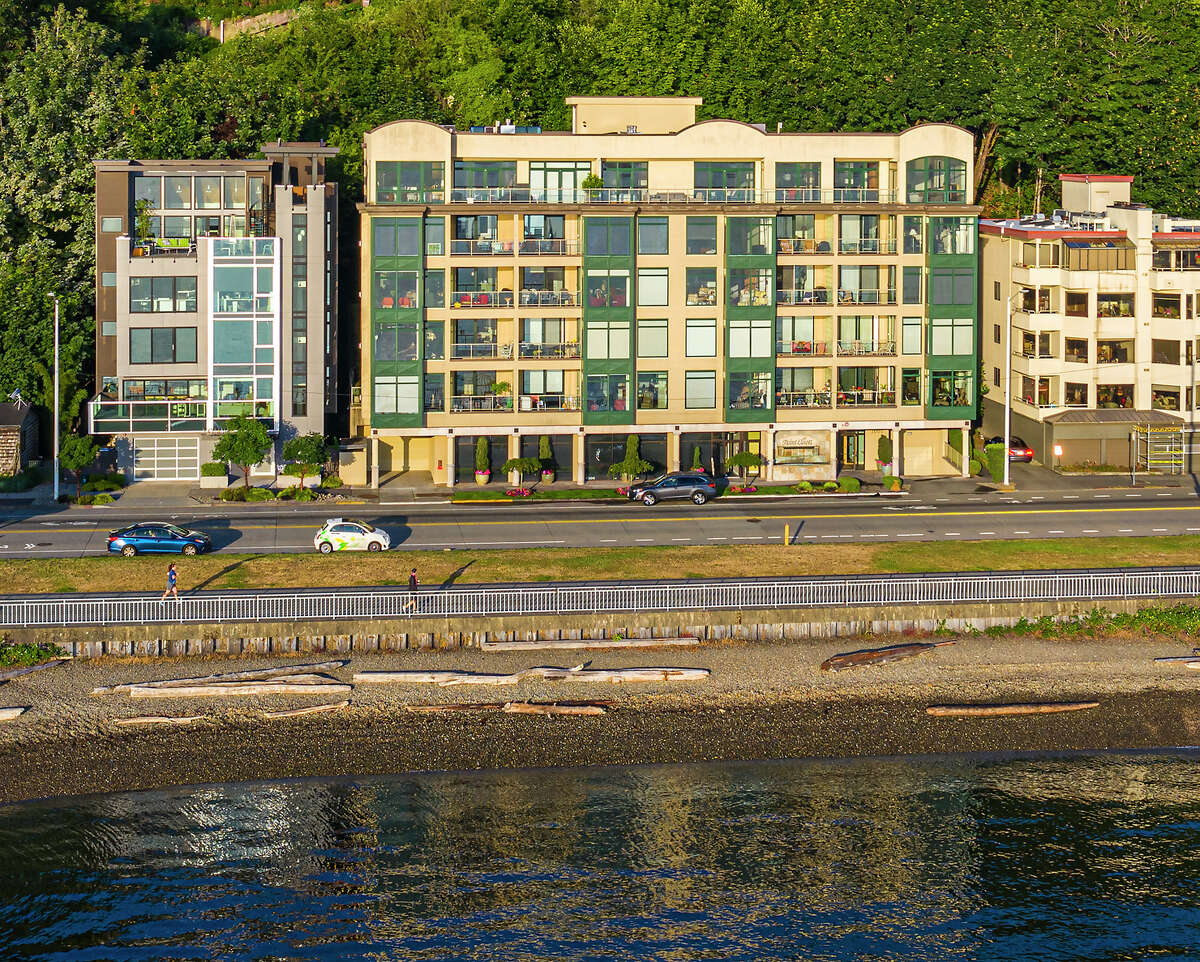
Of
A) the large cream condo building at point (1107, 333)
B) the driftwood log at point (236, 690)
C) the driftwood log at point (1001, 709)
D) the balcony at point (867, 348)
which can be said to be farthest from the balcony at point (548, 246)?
the driftwood log at point (1001, 709)

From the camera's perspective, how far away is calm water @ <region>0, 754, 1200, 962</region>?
160ft

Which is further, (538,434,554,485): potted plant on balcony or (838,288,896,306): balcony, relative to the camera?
(838,288,896,306): balcony

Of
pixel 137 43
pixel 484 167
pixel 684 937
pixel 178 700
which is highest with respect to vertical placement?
pixel 137 43

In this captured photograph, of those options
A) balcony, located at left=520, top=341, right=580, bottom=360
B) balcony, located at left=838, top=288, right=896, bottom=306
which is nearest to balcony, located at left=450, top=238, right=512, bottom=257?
balcony, located at left=520, top=341, right=580, bottom=360

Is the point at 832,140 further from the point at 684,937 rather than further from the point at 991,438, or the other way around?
the point at 684,937

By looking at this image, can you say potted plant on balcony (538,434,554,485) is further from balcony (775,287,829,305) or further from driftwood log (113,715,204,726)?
driftwood log (113,715,204,726)

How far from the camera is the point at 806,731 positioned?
62375mm

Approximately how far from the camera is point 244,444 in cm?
9306

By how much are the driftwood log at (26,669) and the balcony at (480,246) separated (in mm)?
39299

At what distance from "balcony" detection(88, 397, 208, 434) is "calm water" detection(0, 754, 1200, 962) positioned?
4295cm

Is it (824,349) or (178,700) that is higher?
(824,349)

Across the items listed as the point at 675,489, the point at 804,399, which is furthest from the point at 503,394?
the point at 804,399

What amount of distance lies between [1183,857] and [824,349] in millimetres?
50805

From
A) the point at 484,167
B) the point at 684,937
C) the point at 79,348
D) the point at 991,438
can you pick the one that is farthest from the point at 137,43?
the point at 684,937
